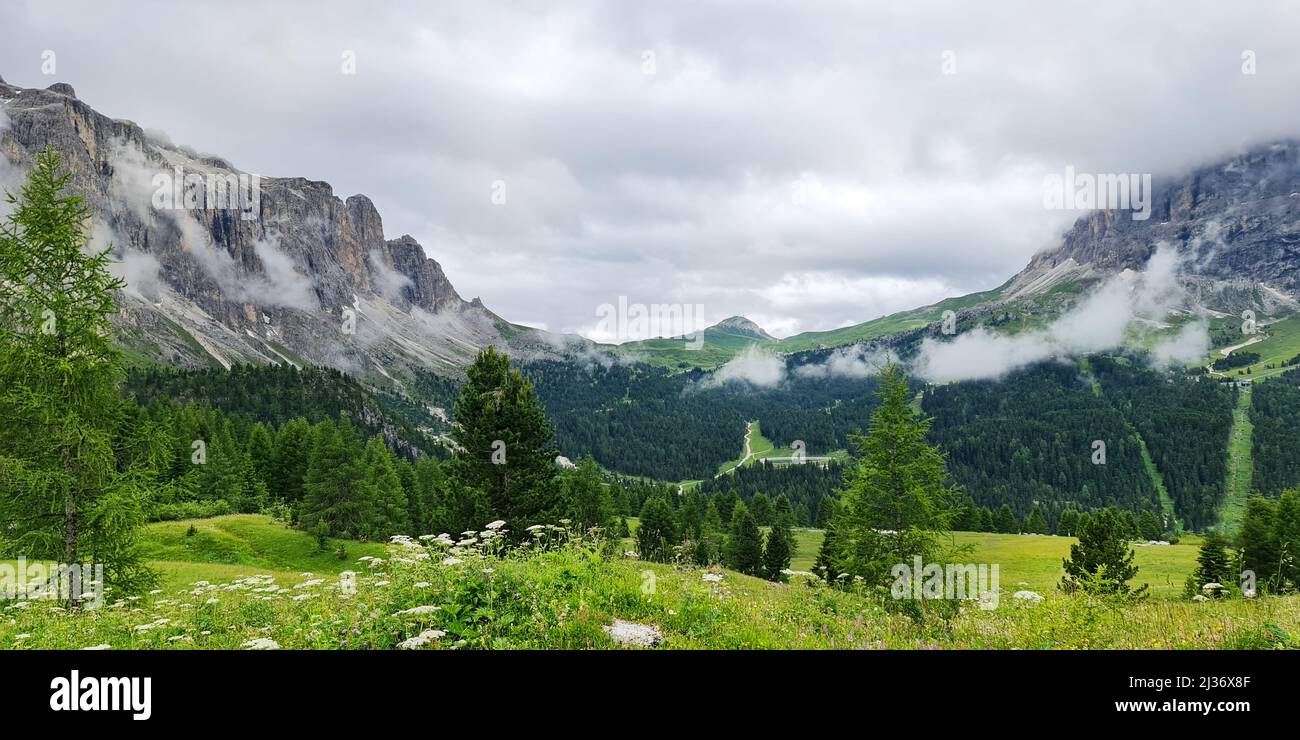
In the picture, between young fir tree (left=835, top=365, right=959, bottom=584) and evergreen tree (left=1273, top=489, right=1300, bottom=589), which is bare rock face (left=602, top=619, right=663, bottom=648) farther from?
evergreen tree (left=1273, top=489, right=1300, bottom=589)

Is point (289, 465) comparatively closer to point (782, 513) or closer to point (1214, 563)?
point (782, 513)

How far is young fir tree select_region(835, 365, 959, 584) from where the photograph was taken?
77.9 ft

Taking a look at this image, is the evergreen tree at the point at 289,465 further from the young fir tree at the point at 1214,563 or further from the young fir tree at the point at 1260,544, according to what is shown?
the young fir tree at the point at 1260,544

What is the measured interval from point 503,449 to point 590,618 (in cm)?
2072

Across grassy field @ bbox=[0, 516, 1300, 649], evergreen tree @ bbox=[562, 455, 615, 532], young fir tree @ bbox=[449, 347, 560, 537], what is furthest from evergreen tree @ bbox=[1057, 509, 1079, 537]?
grassy field @ bbox=[0, 516, 1300, 649]

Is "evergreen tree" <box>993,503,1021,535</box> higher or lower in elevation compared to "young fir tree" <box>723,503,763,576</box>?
lower

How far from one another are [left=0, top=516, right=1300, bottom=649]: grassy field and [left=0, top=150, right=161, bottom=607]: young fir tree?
343cm

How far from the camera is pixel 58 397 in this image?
14.6 m

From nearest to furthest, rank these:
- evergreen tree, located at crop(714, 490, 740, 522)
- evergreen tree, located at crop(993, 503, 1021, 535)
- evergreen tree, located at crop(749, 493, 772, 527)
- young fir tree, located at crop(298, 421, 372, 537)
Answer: young fir tree, located at crop(298, 421, 372, 537) → evergreen tree, located at crop(749, 493, 772, 527) → evergreen tree, located at crop(714, 490, 740, 522) → evergreen tree, located at crop(993, 503, 1021, 535)

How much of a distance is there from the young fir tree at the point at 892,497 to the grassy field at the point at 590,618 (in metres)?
12.9
